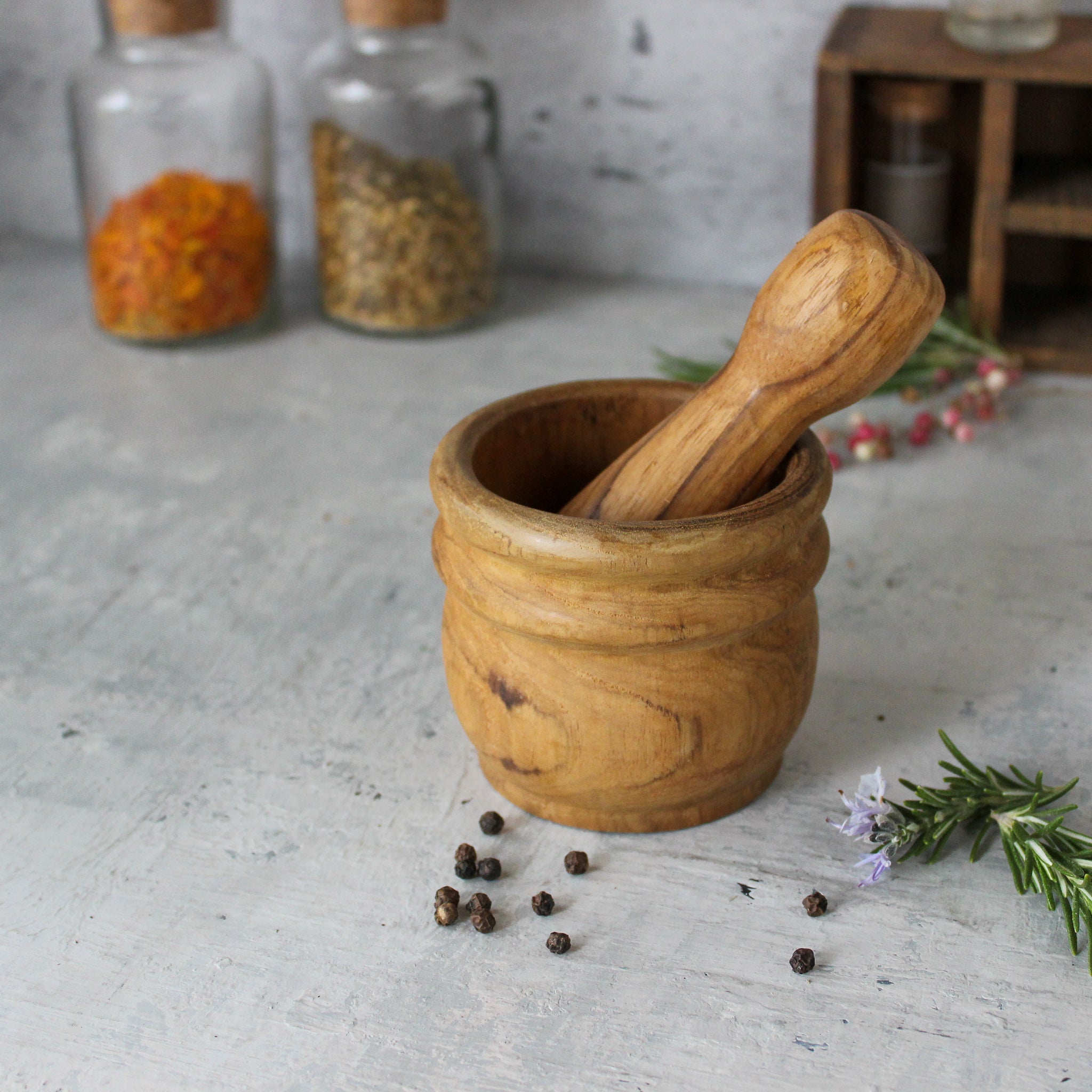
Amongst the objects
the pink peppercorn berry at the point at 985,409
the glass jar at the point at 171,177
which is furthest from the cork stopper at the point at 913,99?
the glass jar at the point at 171,177

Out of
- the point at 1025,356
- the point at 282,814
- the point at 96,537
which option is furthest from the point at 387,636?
the point at 1025,356

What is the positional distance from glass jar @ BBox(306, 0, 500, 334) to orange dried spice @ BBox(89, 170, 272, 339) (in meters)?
0.09

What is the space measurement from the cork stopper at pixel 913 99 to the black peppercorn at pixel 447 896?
1.06 meters

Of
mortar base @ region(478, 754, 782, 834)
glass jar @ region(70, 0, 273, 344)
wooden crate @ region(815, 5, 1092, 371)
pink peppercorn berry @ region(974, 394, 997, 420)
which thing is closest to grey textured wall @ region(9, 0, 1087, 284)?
wooden crate @ region(815, 5, 1092, 371)

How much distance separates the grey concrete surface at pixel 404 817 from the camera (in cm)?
66

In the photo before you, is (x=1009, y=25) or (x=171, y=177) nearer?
(x=1009, y=25)

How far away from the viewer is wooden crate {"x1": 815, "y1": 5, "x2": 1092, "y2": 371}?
1.33 m

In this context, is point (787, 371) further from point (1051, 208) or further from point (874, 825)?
point (1051, 208)

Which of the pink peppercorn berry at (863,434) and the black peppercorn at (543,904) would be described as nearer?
the black peppercorn at (543,904)

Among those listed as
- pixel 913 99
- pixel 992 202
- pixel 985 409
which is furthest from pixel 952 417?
pixel 913 99

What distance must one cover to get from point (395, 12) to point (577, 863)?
1.05 metres

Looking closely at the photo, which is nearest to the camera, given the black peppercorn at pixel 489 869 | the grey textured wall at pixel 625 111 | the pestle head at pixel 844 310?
the pestle head at pixel 844 310

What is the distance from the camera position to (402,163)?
4.94ft

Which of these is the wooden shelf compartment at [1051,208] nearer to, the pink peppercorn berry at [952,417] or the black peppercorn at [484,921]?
the pink peppercorn berry at [952,417]
